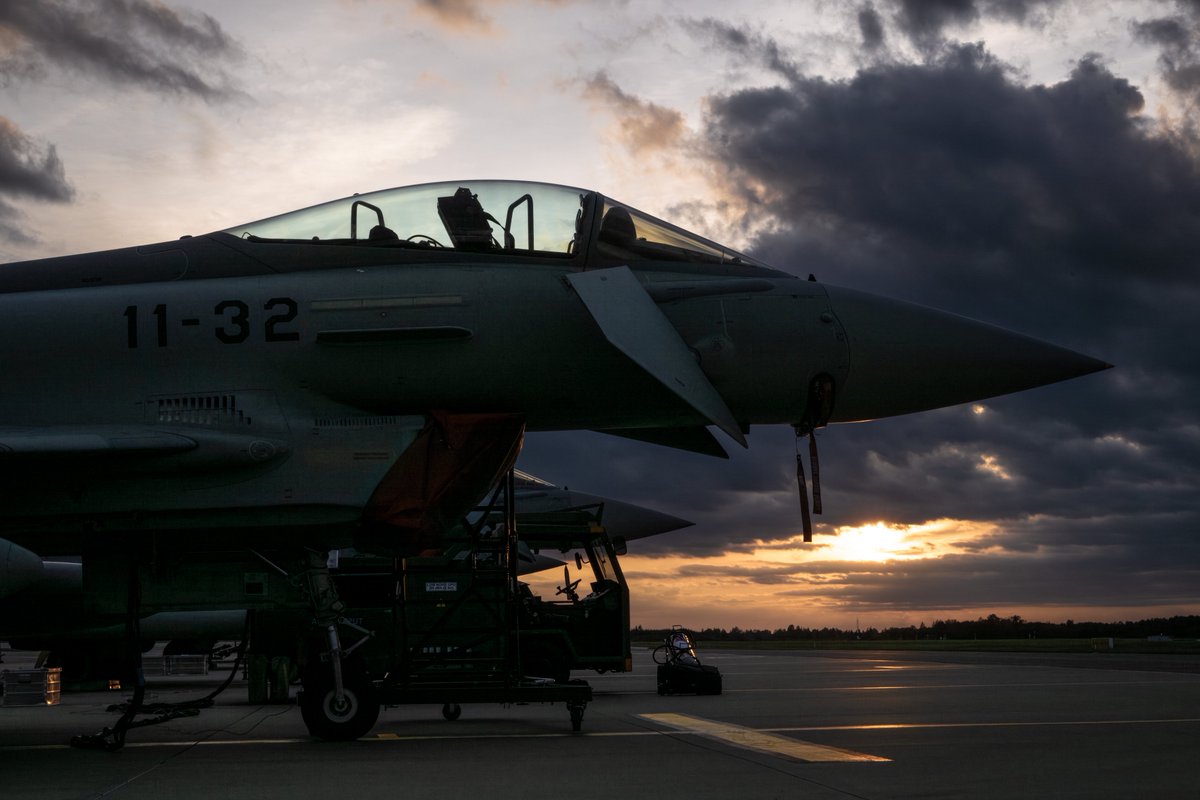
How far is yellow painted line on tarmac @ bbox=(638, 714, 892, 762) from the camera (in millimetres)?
7727

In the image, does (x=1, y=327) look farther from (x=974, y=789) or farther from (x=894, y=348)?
(x=974, y=789)

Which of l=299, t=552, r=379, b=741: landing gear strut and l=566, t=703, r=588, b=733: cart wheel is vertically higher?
l=299, t=552, r=379, b=741: landing gear strut

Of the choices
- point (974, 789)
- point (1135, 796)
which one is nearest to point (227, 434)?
point (974, 789)

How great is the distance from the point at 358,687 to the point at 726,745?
2.95 meters

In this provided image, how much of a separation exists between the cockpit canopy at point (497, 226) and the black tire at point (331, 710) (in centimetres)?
348

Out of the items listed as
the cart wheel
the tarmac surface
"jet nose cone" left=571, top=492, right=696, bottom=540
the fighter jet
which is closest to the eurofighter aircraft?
the fighter jet

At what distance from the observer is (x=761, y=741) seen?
885 centimetres

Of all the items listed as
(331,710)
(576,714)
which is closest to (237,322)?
(331,710)

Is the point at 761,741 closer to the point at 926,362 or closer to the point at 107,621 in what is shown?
the point at 926,362

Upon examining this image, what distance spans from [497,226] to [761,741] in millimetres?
4501

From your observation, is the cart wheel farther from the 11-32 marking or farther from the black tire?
the 11-32 marking

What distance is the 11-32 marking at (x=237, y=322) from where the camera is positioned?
9070 mm

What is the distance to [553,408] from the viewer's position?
937 cm

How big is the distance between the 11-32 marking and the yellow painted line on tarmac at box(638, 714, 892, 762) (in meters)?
4.57
